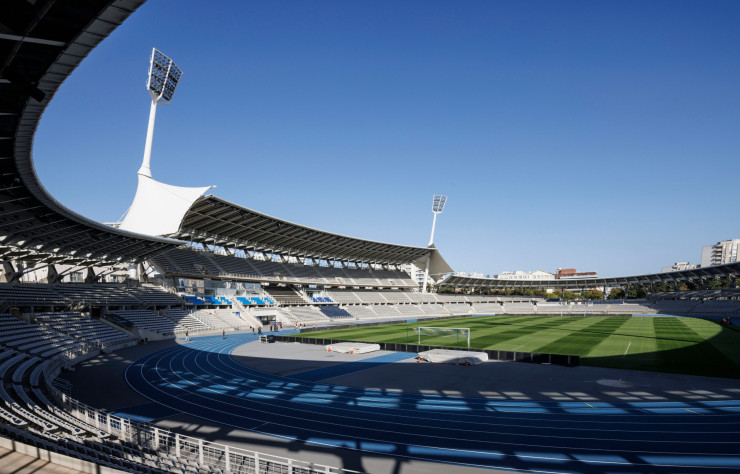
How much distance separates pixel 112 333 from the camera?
1416 inches

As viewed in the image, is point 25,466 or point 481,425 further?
point 481,425

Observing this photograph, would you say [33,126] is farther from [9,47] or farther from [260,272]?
[260,272]

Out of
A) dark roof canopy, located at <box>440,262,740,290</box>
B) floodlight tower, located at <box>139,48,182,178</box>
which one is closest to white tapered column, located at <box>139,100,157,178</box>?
floodlight tower, located at <box>139,48,182,178</box>

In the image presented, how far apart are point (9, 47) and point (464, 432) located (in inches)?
681

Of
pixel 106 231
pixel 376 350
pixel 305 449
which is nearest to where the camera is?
pixel 305 449

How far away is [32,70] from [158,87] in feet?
142

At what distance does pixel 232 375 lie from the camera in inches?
995

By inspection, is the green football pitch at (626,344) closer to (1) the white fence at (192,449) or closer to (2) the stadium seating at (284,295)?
(2) the stadium seating at (284,295)

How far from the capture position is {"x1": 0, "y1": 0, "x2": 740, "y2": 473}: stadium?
34.6 feet

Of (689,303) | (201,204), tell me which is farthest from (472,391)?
(689,303)

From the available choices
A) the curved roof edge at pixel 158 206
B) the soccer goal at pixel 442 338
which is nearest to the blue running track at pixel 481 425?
the soccer goal at pixel 442 338

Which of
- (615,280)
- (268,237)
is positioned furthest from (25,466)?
(615,280)

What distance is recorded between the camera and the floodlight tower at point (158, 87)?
4723cm

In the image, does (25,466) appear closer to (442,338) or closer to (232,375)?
(232,375)
